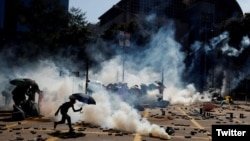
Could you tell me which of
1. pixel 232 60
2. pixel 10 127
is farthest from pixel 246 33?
pixel 10 127

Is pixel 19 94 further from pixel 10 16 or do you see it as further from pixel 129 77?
pixel 129 77

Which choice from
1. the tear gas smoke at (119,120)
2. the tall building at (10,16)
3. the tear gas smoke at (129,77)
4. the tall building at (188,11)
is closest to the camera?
the tear gas smoke at (119,120)

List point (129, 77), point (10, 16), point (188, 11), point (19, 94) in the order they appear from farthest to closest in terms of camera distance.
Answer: point (188, 11), point (129, 77), point (10, 16), point (19, 94)

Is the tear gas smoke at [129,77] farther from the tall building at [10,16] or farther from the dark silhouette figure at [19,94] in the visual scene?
the tall building at [10,16]

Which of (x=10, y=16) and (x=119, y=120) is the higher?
(x=10, y=16)

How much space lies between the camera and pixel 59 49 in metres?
44.7

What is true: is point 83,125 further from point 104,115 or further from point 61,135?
point 61,135

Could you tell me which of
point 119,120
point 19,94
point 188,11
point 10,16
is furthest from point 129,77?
point 188,11

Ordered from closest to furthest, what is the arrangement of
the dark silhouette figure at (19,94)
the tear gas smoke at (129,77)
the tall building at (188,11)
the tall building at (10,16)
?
the tear gas smoke at (129,77), the dark silhouette figure at (19,94), the tall building at (10,16), the tall building at (188,11)

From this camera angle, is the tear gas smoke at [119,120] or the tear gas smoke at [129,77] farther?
the tear gas smoke at [129,77]

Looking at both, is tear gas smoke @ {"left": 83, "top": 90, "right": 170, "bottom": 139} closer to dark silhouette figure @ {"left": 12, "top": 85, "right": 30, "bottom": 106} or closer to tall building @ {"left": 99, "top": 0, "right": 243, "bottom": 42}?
dark silhouette figure @ {"left": 12, "top": 85, "right": 30, "bottom": 106}

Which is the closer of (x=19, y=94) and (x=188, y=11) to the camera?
(x=19, y=94)

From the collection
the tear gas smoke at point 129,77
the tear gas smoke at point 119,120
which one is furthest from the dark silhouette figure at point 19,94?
the tear gas smoke at point 119,120

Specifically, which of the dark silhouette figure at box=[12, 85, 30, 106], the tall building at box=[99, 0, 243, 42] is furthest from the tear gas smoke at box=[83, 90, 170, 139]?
the tall building at box=[99, 0, 243, 42]
